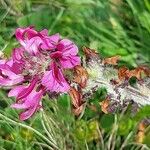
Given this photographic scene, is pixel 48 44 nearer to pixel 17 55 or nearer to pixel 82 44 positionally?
pixel 17 55

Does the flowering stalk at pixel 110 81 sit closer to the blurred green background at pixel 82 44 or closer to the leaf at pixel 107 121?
the blurred green background at pixel 82 44

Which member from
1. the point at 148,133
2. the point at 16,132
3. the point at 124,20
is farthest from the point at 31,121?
the point at 124,20

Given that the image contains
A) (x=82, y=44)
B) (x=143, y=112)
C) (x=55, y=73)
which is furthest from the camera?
(x=82, y=44)

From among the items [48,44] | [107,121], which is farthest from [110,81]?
[107,121]

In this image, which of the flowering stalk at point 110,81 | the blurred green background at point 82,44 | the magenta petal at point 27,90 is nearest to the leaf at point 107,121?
the blurred green background at point 82,44

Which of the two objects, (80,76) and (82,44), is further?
(82,44)

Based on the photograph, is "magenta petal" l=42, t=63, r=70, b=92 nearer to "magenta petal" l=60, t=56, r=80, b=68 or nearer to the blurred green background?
"magenta petal" l=60, t=56, r=80, b=68

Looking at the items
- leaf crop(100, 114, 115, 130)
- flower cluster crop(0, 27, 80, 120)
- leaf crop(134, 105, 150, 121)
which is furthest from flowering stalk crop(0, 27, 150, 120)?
leaf crop(100, 114, 115, 130)
